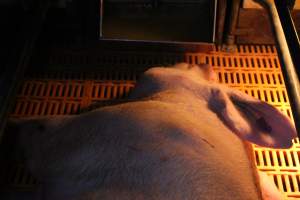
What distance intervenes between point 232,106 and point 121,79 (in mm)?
672

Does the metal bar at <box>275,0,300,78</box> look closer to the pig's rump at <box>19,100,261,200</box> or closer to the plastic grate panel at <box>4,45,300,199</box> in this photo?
the pig's rump at <box>19,100,261,200</box>

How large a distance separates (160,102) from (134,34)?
731 millimetres

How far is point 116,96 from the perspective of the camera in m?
1.75

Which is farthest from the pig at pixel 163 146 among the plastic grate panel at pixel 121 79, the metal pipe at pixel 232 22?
the metal pipe at pixel 232 22

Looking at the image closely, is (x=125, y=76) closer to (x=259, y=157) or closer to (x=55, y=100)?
(x=55, y=100)

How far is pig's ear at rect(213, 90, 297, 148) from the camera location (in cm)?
117

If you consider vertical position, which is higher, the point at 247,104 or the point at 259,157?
the point at 247,104

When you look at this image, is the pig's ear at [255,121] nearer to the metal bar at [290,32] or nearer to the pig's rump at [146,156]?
the pig's rump at [146,156]

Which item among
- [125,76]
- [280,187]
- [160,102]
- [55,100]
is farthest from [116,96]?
[280,187]

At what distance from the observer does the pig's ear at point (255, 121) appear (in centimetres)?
117

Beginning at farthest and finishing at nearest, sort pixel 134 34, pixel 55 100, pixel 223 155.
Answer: pixel 134 34, pixel 55 100, pixel 223 155

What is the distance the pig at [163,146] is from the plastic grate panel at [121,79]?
0.35 metres

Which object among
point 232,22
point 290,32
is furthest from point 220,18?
point 290,32

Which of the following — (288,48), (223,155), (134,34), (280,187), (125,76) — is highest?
(288,48)
